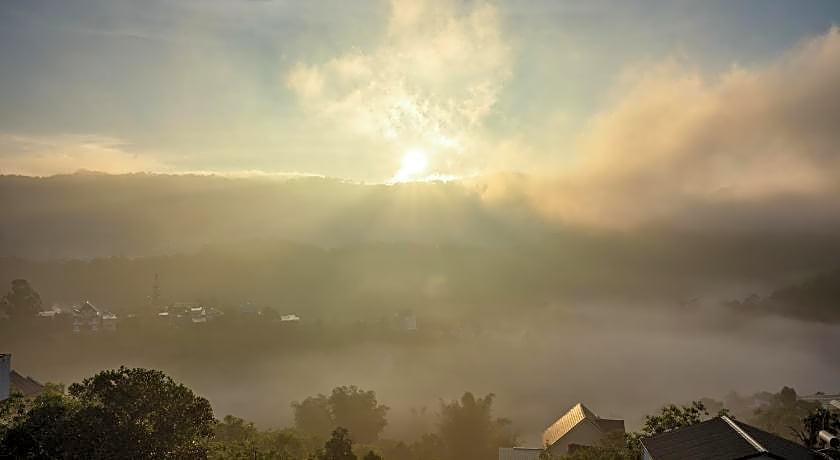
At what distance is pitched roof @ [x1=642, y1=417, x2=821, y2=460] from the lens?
39.2 meters

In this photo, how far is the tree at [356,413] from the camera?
14038cm

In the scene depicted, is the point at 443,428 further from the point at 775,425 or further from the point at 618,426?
the point at 775,425

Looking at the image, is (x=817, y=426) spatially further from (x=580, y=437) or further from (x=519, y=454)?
(x=519, y=454)

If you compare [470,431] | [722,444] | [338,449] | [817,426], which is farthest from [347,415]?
[722,444]

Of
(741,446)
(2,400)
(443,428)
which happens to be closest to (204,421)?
(2,400)

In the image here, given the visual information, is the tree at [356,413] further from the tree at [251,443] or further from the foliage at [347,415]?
the tree at [251,443]

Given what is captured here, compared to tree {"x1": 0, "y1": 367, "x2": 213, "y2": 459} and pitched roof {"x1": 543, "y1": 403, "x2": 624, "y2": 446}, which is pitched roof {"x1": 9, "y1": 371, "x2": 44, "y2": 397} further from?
pitched roof {"x1": 543, "y1": 403, "x2": 624, "y2": 446}

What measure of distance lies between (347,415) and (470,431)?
31.4 metres

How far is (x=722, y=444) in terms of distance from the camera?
138 ft

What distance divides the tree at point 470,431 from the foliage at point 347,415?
20.7 m

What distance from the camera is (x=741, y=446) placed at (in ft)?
132

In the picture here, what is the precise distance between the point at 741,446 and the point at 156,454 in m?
37.4

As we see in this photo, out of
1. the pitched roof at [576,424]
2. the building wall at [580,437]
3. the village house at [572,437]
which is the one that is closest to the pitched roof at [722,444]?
the village house at [572,437]

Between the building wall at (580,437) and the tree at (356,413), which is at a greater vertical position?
the tree at (356,413)
